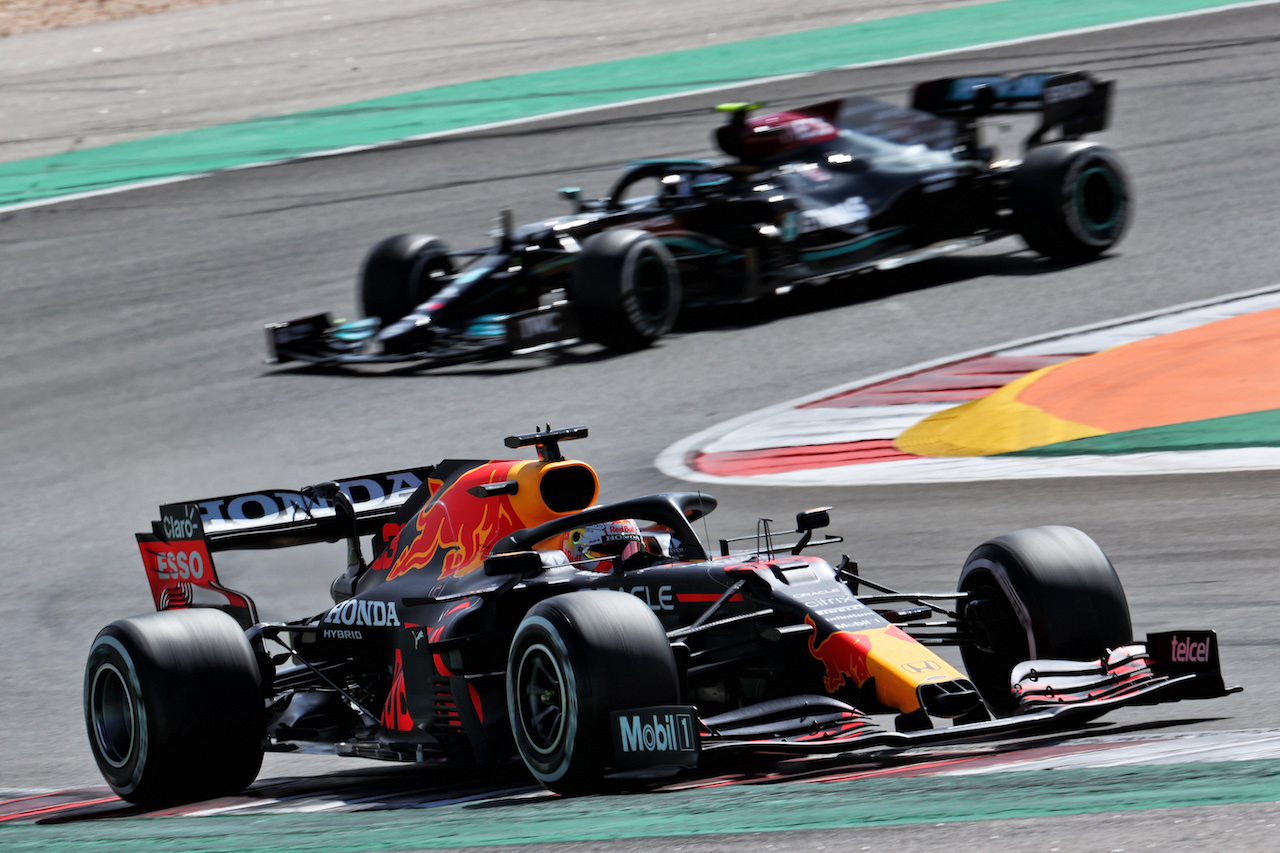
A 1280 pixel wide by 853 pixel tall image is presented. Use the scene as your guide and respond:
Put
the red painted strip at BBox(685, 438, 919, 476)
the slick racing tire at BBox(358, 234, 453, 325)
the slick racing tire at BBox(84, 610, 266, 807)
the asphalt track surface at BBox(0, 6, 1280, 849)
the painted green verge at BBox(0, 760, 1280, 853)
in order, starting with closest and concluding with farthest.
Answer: the painted green verge at BBox(0, 760, 1280, 853) < the slick racing tire at BBox(84, 610, 266, 807) < the asphalt track surface at BBox(0, 6, 1280, 849) < the red painted strip at BBox(685, 438, 919, 476) < the slick racing tire at BBox(358, 234, 453, 325)

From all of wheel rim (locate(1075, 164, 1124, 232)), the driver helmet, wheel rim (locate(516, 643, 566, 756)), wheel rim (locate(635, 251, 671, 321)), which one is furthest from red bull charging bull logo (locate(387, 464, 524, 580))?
wheel rim (locate(1075, 164, 1124, 232))

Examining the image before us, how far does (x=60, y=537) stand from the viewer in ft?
44.0

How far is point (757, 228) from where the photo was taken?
17234mm

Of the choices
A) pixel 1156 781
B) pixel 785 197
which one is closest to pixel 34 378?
pixel 785 197

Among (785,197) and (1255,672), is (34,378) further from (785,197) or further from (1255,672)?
(1255,672)

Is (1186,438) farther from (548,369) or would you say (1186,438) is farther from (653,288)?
(548,369)

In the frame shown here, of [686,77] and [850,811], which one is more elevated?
[686,77]

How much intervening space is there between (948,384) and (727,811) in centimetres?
910

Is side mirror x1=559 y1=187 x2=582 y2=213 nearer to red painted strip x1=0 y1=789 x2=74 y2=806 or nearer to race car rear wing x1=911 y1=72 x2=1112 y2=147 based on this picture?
race car rear wing x1=911 y1=72 x2=1112 y2=147

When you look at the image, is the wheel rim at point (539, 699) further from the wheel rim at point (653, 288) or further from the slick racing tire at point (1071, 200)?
the slick racing tire at point (1071, 200)

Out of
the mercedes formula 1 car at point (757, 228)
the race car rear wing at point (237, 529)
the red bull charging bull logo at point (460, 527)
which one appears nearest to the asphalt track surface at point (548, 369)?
the mercedes formula 1 car at point (757, 228)

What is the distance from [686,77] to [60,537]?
15.8 m

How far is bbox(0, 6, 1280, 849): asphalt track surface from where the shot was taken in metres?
10.1

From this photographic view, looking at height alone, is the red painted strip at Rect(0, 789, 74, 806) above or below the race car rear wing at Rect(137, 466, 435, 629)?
below
